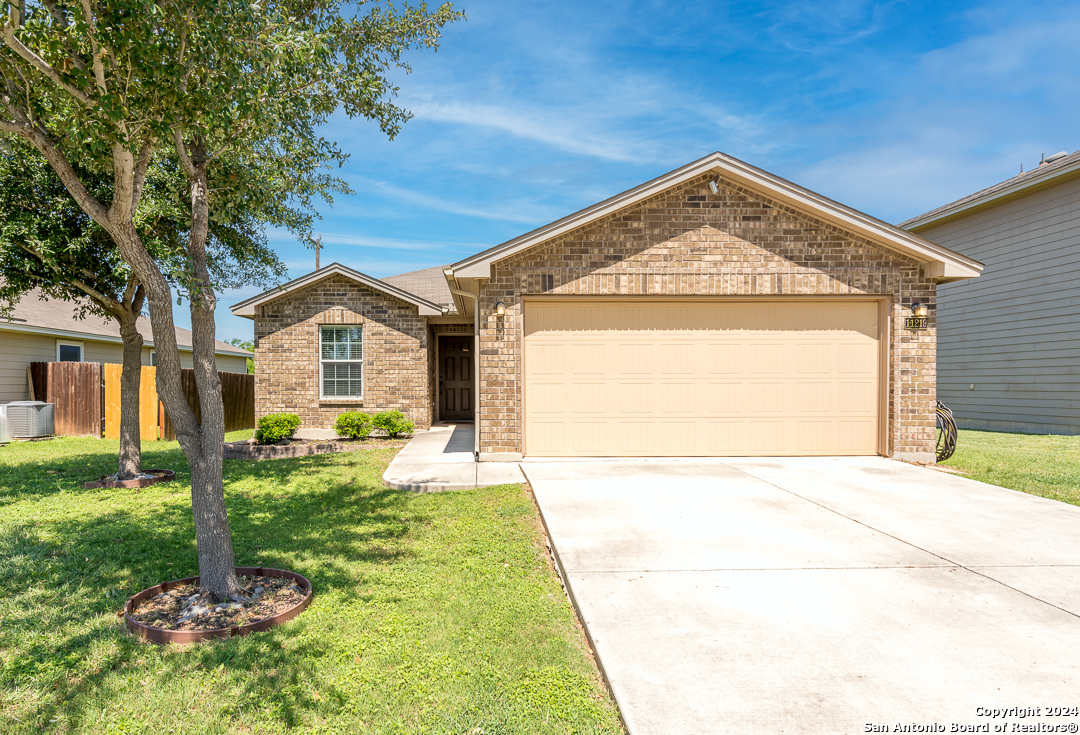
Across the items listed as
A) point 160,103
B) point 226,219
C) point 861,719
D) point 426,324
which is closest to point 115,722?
point 861,719

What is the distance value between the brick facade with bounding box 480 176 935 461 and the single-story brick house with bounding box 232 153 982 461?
0.9 inches

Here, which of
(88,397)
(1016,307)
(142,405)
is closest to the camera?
(142,405)

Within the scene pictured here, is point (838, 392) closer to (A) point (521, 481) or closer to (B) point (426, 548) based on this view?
(A) point (521, 481)

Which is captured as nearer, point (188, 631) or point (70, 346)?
point (188, 631)

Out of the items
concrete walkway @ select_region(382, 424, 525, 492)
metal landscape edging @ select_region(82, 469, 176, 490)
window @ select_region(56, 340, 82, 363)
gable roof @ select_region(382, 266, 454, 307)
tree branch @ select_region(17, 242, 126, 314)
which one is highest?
gable roof @ select_region(382, 266, 454, 307)

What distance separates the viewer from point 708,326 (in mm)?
8984

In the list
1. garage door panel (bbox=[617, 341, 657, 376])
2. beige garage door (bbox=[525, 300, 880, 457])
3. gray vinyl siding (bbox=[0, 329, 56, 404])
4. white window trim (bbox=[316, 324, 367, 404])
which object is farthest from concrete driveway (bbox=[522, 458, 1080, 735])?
gray vinyl siding (bbox=[0, 329, 56, 404])

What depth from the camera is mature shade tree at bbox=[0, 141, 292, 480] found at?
7301mm

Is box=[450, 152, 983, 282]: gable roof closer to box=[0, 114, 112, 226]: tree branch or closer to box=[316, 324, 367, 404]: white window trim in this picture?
box=[0, 114, 112, 226]: tree branch

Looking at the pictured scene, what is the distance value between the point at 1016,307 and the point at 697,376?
420 inches

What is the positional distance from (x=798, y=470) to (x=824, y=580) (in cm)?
441

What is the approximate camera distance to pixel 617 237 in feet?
28.7

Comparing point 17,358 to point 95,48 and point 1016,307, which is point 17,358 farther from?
point 1016,307

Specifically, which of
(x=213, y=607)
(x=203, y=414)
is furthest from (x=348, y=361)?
(x=213, y=607)
